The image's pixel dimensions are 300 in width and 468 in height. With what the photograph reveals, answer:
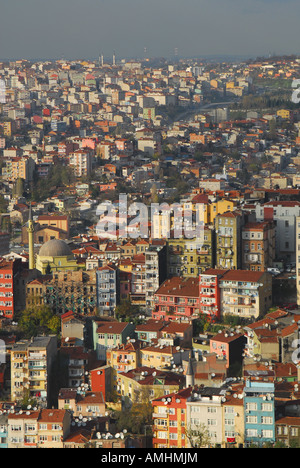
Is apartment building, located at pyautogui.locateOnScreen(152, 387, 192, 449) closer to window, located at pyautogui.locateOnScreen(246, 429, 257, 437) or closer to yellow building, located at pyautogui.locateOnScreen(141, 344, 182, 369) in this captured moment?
window, located at pyautogui.locateOnScreen(246, 429, 257, 437)

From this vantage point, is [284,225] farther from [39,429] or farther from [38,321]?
[39,429]

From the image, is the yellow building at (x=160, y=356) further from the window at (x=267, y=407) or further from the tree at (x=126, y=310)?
the window at (x=267, y=407)

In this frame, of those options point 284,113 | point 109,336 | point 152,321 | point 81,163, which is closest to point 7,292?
point 109,336

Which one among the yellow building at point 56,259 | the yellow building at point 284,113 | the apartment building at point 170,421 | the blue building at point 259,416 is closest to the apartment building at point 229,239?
the yellow building at point 56,259

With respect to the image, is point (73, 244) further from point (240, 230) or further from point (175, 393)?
point (175, 393)

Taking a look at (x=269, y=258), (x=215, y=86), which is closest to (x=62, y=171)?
(x=269, y=258)
